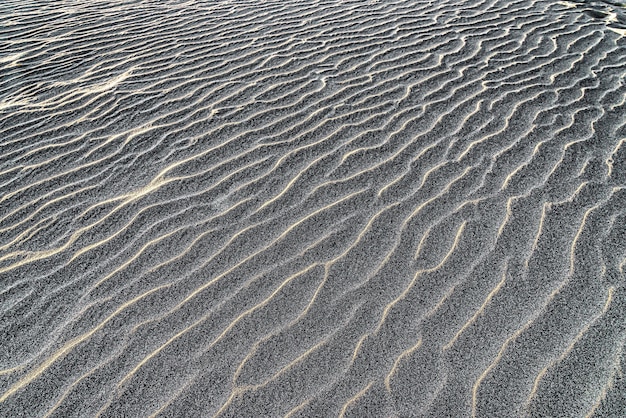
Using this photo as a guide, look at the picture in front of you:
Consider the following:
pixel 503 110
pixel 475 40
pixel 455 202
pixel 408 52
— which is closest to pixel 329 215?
pixel 455 202

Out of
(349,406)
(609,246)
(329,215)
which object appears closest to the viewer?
(349,406)

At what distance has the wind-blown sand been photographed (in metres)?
2.52

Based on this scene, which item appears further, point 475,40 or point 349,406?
point 475,40

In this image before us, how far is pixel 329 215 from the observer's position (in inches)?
136

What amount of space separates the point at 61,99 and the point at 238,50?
1.98m

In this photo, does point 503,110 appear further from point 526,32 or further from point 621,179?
point 526,32

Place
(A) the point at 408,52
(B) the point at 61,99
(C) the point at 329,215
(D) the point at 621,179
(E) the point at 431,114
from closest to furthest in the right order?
1. (C) the point at 329,215
2. (D) the point at 621,179
3. (E) the point at 431,114
4. (B) the point at 61,99
5. (A) the point at 408,52

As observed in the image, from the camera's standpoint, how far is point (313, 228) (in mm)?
3361

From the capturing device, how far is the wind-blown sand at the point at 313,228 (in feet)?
8.25

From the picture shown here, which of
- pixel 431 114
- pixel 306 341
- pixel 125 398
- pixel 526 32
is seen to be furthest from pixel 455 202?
pixel 526 32

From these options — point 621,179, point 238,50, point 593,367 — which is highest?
point 238,50

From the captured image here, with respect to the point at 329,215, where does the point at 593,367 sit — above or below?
below

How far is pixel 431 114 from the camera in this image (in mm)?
4473

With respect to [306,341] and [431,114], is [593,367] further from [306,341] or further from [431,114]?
[431,114]
